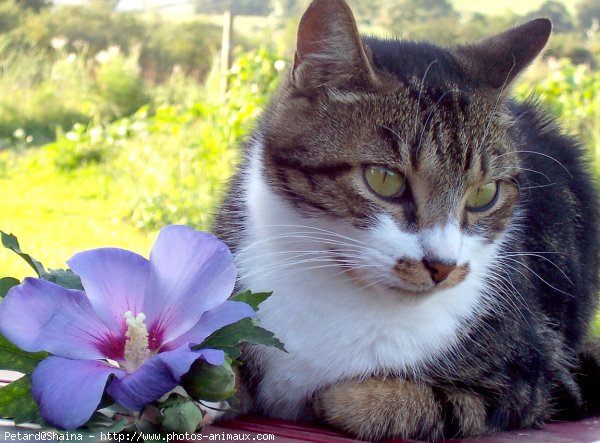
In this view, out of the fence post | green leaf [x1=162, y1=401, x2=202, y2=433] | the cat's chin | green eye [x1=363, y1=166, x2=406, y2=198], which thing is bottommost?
the fence post

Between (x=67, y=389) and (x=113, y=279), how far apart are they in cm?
16

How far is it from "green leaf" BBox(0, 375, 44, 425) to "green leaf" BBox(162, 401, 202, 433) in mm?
126

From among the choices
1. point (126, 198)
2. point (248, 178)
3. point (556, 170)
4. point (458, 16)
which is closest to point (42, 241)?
point (126, 198)

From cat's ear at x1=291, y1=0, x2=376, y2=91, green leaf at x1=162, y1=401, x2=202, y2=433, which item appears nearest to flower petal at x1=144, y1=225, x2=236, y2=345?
green leaf at x1=162, y1=401, x2=202, y2=433

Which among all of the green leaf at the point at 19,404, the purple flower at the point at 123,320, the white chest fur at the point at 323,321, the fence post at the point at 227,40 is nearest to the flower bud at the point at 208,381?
the purple flower at the point at 123,320

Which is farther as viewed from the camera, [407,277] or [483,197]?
[483,197]

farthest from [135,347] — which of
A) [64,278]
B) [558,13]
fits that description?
[558,13]

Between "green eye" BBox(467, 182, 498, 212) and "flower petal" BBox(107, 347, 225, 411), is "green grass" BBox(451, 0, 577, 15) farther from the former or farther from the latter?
"flower petal" BBox(107, 347, 225, 411)

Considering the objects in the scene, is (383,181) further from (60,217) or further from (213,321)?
(60,217)

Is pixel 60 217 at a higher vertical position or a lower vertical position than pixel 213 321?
lower

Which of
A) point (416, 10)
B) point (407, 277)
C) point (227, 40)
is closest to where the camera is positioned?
point (407, 277)

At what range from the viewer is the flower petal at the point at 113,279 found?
0.92 meters

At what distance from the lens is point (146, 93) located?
4.70 metres

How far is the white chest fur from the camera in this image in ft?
3.76
